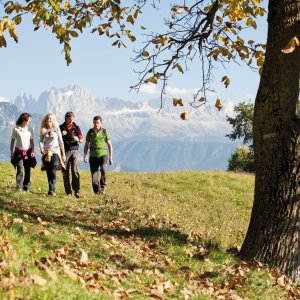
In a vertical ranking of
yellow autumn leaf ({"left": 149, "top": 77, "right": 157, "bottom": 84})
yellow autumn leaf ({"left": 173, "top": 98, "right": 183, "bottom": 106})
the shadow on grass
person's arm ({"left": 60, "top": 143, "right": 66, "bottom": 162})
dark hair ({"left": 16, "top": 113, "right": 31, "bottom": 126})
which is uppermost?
yellow autumn leaf ({"left": 149, "top": 77, "right": 157, "bottom": 84})

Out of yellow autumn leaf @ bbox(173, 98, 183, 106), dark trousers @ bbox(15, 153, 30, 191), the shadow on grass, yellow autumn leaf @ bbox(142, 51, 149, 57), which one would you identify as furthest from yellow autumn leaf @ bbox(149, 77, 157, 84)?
dark trousers @ bbox(15, 153, 30, 191)

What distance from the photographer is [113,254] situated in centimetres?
774

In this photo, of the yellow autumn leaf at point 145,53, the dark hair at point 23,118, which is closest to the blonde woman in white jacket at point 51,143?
the dark hair at point 23,118

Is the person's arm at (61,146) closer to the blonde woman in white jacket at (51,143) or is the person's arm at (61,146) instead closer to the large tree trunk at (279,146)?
the blonde woman in white jacket at (51,143)

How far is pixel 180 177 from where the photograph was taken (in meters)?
26.5

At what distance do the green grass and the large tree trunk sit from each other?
2.62 ft

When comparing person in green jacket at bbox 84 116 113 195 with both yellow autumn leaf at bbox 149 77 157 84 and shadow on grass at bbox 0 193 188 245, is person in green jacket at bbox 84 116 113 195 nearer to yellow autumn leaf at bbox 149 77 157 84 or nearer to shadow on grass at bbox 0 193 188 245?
shadow on grass at bbox 0 193 188 245

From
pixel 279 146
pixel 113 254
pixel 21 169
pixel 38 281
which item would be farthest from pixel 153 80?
pixel 21 169

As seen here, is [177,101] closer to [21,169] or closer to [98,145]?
[98,145]

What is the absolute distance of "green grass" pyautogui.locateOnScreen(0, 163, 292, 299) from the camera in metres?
5.01

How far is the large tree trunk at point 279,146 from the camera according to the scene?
26.3 feet

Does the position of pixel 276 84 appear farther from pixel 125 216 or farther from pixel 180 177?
pixel 180 177

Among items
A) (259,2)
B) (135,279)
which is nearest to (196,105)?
(259,2)

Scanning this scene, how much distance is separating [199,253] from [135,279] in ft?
8.28
